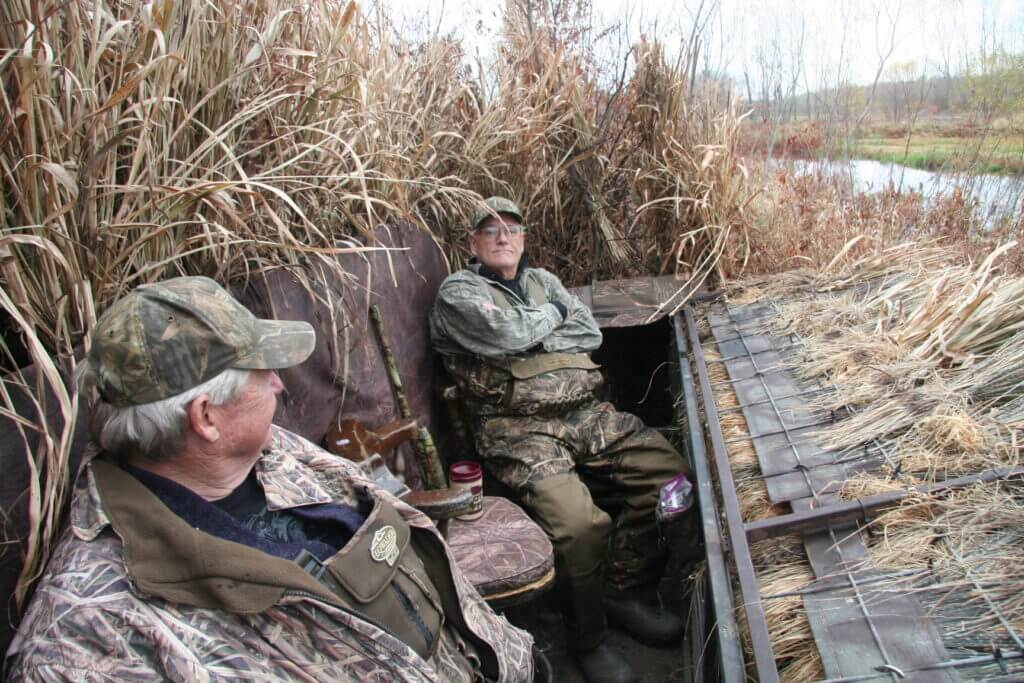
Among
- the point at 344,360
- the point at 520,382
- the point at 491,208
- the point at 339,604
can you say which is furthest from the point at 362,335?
the point at 339,604

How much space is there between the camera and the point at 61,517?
55.1 inches

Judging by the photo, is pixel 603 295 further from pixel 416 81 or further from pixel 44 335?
pixel 44 335

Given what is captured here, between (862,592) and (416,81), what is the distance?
3.00 m

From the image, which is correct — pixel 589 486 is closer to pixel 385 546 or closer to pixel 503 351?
pixel 503 351

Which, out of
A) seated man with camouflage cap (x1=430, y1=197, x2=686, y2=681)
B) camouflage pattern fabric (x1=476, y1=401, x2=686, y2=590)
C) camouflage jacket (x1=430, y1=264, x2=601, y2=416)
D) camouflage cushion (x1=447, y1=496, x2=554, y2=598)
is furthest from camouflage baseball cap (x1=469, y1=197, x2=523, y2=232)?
camouflage cushion (x1=447, y1=496, x2=554, y2=598)

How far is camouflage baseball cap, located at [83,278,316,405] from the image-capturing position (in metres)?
1.27

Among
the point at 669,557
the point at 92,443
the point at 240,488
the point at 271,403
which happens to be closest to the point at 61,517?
the point at 92,443

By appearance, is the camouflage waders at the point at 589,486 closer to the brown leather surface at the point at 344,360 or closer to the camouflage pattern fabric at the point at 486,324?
the camouflage pattern fabric at the point at 486,324

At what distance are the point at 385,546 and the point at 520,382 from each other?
5.17 feet

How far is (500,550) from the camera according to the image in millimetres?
2367

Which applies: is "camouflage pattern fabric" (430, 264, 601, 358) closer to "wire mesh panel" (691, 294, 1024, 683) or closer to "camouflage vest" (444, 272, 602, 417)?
"camouflage vest" (444, 272, 602, 417)

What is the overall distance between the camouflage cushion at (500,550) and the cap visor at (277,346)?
42.1 inches

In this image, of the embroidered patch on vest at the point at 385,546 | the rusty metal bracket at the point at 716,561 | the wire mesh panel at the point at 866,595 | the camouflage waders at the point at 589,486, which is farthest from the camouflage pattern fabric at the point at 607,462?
the embroidered patch on vest at the point at 385,546

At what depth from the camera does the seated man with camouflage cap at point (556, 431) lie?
2.89m
